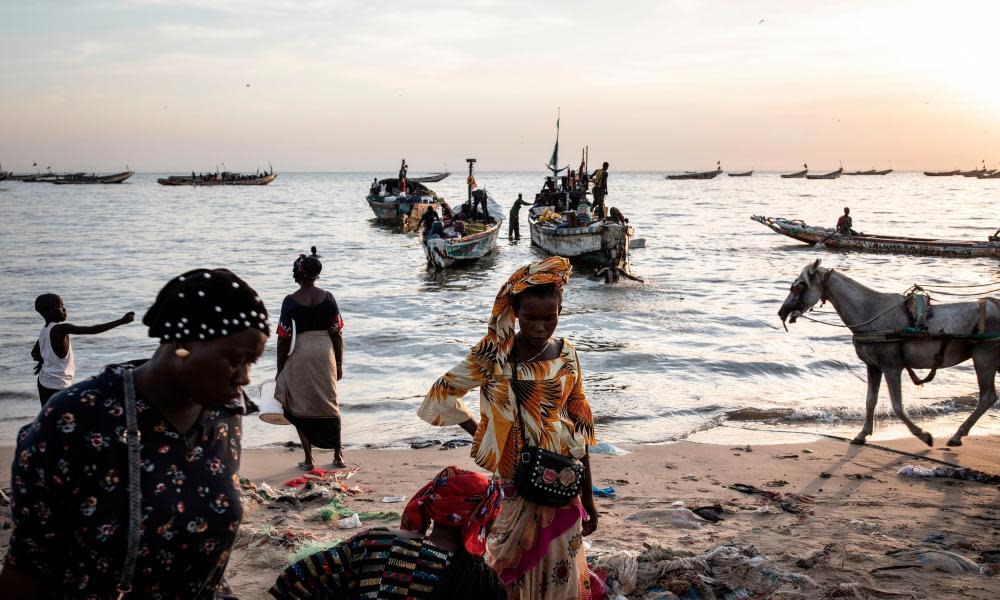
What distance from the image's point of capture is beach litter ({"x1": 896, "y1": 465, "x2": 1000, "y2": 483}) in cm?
653

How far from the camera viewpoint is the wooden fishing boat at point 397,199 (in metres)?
43.4

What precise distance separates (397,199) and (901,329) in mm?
39357

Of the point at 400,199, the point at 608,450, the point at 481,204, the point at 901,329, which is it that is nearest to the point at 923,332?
the point at 901,329

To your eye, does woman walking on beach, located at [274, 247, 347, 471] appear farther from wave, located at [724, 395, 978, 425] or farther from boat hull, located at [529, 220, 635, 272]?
boat hull, located at [529, 220, 635, 272]

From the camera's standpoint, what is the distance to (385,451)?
26.2 ft

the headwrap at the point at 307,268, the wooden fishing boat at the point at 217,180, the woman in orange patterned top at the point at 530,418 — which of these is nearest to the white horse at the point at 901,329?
the headwrap at the point at 307,268

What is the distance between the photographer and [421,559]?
2.32 metres

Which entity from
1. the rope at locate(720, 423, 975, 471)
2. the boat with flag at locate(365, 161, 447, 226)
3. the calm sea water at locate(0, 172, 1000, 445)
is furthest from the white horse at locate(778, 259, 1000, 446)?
the boat with flag at locate(365, 161, 447, 226)

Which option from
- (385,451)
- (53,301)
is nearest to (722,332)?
(385,451)

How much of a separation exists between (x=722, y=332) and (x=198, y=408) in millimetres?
14530

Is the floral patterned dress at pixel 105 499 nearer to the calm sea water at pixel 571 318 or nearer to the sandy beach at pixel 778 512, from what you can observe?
the sandy beach at pixel 778 512

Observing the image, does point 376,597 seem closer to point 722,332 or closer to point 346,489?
point 346,489

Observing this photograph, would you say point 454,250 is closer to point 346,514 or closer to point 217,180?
point 346,514

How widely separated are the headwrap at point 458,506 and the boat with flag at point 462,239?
2345 centimetres
